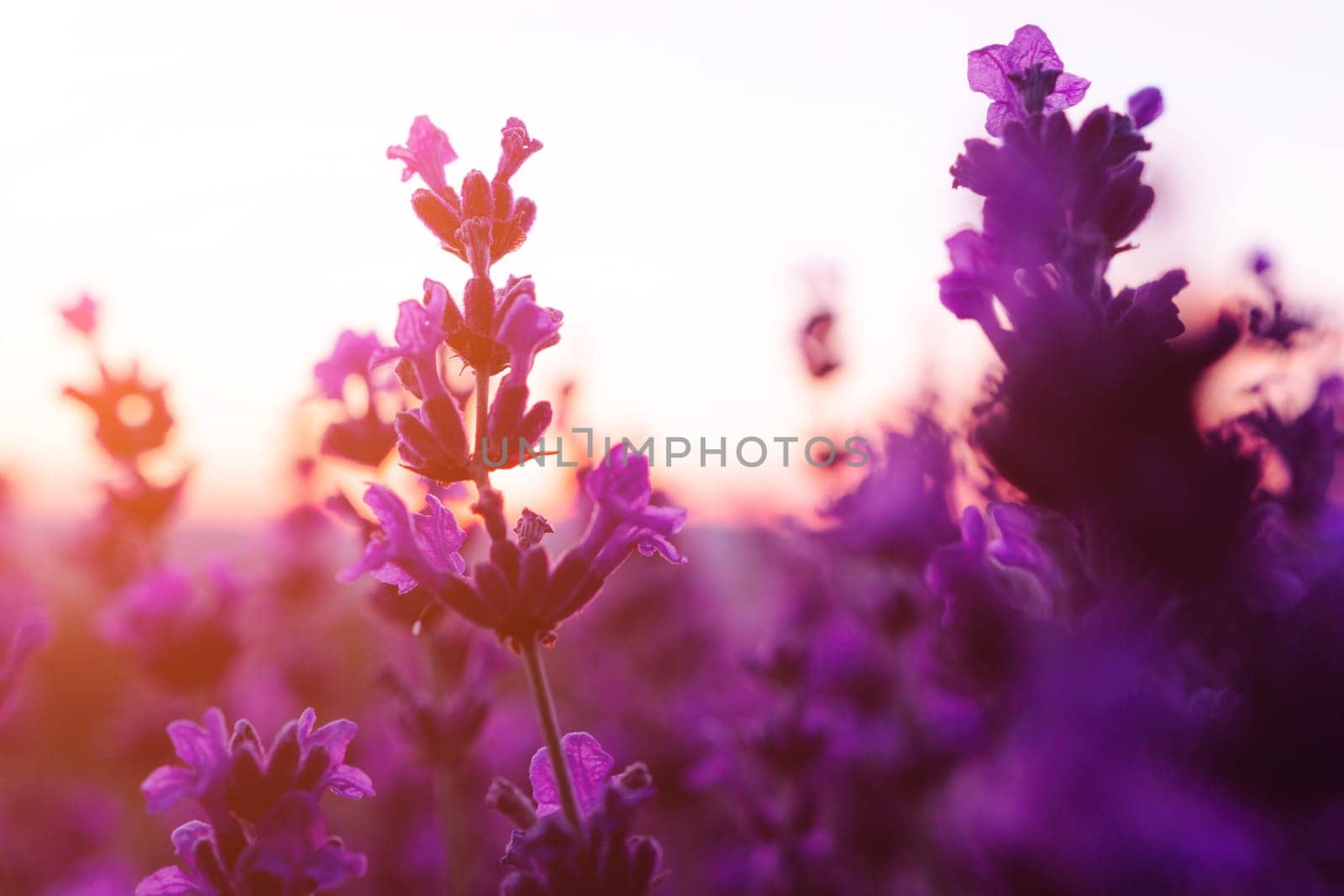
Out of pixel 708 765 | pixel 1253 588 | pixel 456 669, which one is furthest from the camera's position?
pixel 708 765

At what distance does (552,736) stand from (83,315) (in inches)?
157

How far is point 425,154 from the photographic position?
67.1 inches

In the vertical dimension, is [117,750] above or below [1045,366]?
below

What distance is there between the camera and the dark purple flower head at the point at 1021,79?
1922mm

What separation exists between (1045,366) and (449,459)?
43.2 inches

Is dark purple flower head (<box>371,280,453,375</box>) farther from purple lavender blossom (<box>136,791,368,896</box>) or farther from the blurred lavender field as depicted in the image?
purple lavender blossom (<box>136,791,368,896</box>)

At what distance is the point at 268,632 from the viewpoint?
277 inches

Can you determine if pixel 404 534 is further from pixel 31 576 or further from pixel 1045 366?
pixel 31 576

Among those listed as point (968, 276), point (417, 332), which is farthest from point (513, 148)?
point (968, 276)

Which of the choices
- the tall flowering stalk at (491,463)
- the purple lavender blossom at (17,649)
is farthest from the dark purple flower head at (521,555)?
the purple lavender blossom at (17,649)

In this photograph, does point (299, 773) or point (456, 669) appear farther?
point (456, 669)

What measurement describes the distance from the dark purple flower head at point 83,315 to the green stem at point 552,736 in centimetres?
389

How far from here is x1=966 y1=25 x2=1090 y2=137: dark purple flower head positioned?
192 cm

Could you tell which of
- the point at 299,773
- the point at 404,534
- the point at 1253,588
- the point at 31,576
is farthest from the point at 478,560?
the point at 31,576
